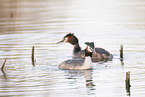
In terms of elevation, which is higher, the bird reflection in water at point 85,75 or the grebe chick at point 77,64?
the grebe chick at point 77,64

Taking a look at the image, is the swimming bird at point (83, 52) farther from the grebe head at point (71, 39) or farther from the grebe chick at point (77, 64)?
the grebe chick at point (77, 64)

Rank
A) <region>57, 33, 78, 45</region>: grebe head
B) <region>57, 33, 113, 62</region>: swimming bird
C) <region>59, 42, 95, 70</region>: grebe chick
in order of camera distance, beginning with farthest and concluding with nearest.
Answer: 1. <region>57, 33, 78, 45</region>: grebe head
2. <region>57, 33, 113, 62</region>: swimming bird
3. <region>59, 42, 95, 70</region>: grebe chick

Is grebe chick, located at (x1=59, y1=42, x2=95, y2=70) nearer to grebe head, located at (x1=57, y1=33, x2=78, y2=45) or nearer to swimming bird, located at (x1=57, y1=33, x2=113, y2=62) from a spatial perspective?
swimming bird, located at (x1=57, y1=33, x2=113, y2=62)

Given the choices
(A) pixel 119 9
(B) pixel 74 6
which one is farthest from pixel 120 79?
(B) pixel 74 6

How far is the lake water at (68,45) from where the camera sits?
13.6 meters

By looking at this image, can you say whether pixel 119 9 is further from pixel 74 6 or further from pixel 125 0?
pixel 125 0

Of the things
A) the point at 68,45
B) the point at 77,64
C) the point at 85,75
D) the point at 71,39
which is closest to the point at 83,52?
the point at 71,39

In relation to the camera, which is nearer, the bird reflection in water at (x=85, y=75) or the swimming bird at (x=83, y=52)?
the bird reflection in water at (x=85, y=75)

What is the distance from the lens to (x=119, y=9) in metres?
29.7

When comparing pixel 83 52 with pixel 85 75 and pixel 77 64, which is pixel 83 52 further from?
pixel 85 75

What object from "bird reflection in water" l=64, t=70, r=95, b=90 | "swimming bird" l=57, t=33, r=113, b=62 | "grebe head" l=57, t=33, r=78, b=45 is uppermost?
"grebe head" l=57, t=33, r=78, b=45

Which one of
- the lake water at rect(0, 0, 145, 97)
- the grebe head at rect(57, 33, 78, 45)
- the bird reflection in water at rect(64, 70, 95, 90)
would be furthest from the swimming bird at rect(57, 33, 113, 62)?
the bird reflection in water at rect(64, 70, 95, 90)

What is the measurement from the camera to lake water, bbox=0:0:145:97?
1357 cm

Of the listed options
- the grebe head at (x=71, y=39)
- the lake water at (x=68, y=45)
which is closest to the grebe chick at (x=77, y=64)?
the lake water at (x=68, y=45)
